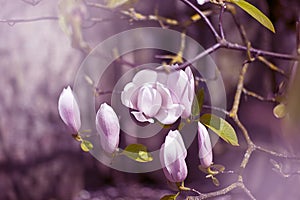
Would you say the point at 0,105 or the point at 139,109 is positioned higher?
the point at 139,109

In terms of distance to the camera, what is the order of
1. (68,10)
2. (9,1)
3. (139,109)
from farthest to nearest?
(9,1), (68,10), (139,109)

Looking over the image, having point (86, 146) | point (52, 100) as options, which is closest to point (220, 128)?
point (86, 146)

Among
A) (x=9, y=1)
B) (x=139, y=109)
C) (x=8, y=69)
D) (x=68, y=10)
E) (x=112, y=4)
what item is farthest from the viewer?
(x=8, y=69)

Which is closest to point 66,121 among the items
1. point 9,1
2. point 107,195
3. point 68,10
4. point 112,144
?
point 112,144

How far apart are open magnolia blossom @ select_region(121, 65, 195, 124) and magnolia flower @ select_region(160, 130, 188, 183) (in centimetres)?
3

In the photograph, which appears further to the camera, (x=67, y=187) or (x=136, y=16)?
(x=67, y=187)

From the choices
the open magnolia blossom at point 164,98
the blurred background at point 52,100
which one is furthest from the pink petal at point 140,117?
the blurred background at point 52,100

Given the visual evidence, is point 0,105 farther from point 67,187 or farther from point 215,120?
point 215,120

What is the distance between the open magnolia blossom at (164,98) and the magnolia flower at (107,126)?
0.02m

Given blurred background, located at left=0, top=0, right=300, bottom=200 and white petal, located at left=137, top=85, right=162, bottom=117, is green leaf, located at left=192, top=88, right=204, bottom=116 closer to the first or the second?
white petal, located at left=137, top=85, right=162, bottom=117

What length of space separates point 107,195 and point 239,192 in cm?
85

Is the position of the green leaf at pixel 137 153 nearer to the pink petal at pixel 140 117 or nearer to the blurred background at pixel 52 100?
the pink petal at pixel 140 117

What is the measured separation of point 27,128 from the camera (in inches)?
55.2

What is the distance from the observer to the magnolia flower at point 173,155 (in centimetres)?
47
